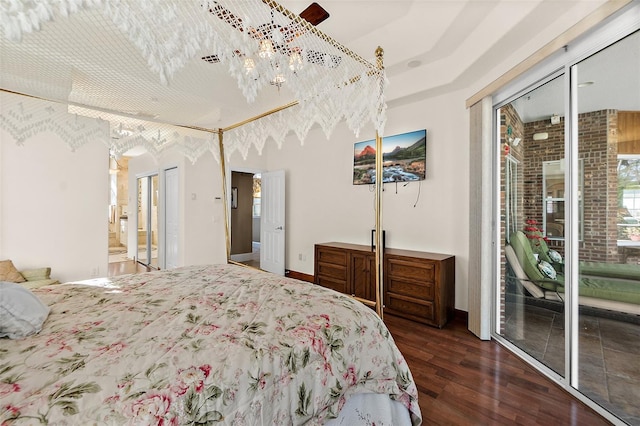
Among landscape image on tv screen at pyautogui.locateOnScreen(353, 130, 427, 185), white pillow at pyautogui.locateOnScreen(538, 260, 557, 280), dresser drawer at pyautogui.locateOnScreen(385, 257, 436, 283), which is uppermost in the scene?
landscape image on tv screen at pyautogui.locateOnScreen(353, 130, 427, 185)

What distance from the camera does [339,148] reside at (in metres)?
4.39

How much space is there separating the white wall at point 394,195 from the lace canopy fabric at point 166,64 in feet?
5.32

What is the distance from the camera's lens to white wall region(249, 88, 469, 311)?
10.6ft

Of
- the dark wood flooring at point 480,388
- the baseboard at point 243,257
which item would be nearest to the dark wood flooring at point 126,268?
the baseboard at point 243,257

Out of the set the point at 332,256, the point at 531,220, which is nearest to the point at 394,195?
the point at 332,256

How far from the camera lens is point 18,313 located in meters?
1.12

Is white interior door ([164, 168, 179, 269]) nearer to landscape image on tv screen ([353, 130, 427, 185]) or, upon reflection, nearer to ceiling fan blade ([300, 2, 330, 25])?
landscape image on tv screen ([353, 130, 427, 185])

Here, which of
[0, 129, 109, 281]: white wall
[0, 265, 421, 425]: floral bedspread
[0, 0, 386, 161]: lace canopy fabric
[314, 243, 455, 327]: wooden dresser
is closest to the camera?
[0, 265, 421, 425]: floral bedspread

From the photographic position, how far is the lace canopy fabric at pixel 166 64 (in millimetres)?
1199

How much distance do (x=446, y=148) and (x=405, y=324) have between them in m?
2.02

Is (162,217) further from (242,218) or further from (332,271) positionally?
(332,271)

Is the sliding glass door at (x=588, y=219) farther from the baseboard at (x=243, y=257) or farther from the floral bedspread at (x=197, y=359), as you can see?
the baseboard at (x=243, y=257)

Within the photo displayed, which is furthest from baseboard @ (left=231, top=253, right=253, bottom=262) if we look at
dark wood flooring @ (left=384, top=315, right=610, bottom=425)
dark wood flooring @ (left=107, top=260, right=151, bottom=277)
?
dark wood flooring @ (left=384, top=315, right=610, bottom=425)

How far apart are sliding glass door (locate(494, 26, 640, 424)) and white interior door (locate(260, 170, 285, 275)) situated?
3.51 m
